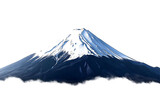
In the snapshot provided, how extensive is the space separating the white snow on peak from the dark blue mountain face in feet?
13.6

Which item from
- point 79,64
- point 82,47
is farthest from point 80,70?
point 82,47

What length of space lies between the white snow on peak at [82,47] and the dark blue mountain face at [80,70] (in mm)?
4149

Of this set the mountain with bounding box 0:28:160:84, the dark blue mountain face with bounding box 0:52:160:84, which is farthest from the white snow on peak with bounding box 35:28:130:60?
the dark blue mountain face with bounding box 0:52:160:84

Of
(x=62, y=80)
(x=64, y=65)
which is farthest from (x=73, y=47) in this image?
(x=62, y=80)

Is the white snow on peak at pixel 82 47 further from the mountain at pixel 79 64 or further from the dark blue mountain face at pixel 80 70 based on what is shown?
the dark blue mountain face at pixel 80 70

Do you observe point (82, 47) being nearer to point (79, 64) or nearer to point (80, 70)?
point (79, 64)

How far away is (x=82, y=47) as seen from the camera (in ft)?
453

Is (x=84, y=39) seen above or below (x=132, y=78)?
above

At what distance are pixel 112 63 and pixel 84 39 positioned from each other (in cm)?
2425

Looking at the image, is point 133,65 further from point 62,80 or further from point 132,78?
point 62,80

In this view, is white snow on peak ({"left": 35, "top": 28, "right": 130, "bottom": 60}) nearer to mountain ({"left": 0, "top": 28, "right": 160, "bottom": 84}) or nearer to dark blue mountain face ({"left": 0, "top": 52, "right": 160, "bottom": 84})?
mountain ({"left": 0, "top": 28, "right": 160, "bottom": 84})

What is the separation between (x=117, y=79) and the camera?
119812 millimetres

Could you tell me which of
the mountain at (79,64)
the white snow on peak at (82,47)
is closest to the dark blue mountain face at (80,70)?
the mountain at (79,64)

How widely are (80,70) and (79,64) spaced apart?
4.58m
